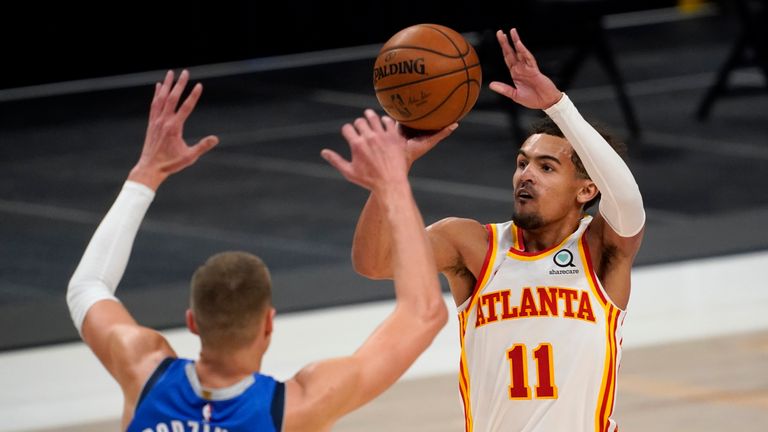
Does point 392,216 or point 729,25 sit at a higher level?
point 729,25

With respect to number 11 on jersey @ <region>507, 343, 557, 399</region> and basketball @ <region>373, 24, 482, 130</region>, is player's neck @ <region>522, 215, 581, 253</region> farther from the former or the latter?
basketball @ <region>373, 24, 482, 130</region>

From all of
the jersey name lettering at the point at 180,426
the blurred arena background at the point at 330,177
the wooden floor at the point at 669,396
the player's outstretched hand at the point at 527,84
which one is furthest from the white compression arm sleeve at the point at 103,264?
the wooden floor at the point at 669,396

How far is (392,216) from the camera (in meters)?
3.06

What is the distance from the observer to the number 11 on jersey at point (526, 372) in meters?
4.25

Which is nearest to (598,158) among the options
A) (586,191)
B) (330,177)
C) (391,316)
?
(586,191)

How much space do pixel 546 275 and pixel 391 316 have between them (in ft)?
4.39

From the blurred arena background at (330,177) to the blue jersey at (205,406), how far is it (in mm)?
2270

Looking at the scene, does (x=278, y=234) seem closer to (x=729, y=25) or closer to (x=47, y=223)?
(x=47, y=223)

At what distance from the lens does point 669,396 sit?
7086mm

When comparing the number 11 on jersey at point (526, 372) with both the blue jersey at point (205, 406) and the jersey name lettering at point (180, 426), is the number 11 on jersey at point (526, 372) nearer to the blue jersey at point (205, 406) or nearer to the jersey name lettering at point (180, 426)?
the blue jersey at point (205, 406)

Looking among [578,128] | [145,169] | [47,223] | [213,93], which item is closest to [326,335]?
[47,223]

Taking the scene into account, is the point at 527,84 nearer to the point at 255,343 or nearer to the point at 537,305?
the point at 537,305

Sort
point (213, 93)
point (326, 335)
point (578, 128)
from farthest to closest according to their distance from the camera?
point (213, 93) → point (326, 335) → point (578, 128)

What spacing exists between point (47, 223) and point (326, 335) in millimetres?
3155
